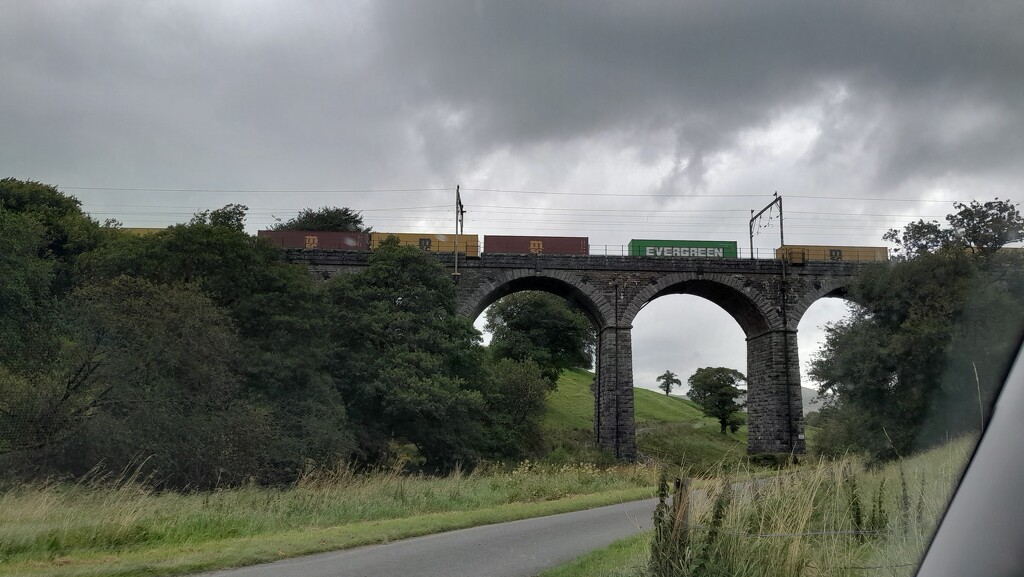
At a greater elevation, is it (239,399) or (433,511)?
(239,399)

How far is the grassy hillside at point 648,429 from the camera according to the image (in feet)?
137

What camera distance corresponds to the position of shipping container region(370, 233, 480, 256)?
126 ft

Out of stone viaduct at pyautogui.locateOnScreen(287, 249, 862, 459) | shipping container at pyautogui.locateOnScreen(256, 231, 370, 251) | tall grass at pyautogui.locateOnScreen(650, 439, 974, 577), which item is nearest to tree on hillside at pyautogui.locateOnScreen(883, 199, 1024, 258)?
tall grass at pyautogui.locateOnScreen(650, 439, 974, 577)

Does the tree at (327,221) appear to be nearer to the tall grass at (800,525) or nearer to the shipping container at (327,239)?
the shipping container at (327,239)

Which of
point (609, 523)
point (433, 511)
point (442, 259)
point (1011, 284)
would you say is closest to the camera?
point (1011, 284)

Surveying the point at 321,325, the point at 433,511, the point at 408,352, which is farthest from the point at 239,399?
the point at 433,511

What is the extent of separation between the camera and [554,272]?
117 feet

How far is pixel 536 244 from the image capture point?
134 feet

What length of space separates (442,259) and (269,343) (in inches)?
532

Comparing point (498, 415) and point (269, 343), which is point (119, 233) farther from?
point (498, 415)

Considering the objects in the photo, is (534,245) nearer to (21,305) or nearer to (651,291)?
(651,291)

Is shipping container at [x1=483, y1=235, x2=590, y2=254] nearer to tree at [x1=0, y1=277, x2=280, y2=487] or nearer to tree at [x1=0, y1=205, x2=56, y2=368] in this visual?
tree at [x1=0, y1=277, x2=280, y2=487]

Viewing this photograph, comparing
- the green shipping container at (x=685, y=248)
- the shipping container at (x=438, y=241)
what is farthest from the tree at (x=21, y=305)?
the green shipping container at (x=685, y=248)

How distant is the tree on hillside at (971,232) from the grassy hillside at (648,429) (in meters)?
20.5
